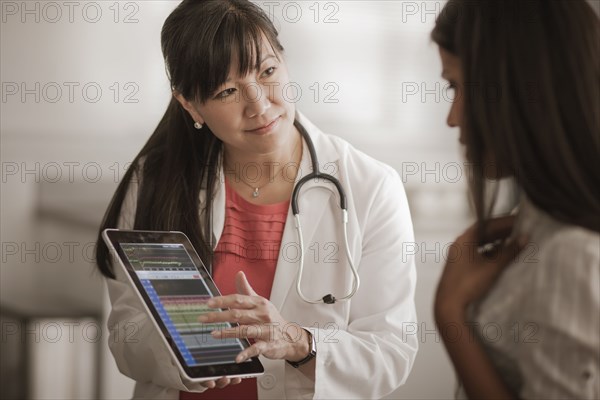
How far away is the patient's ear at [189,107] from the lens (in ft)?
4.67

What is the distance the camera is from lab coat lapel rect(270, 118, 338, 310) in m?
1.40

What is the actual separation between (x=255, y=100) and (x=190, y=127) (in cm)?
24

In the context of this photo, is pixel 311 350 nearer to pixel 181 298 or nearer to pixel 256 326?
pixel 256 326

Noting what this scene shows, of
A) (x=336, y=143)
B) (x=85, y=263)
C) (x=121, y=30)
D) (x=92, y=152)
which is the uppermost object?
(x=121, y=30)

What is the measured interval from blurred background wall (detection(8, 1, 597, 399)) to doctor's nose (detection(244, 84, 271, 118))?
1.87ft

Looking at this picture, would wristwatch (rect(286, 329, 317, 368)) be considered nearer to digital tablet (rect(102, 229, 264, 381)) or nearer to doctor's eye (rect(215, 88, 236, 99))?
digital tablet (rect(102, 229, 264, 381))

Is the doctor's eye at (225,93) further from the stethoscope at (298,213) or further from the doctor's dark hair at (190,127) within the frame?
the stethoscope at (298,213)

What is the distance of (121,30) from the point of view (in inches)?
73.3

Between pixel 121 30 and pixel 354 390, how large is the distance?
107 cm

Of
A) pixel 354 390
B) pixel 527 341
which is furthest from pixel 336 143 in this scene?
pixel 527 341

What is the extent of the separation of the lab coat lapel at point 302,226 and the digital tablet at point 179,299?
0.20 m

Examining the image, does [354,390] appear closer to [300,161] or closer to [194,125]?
[300,161]

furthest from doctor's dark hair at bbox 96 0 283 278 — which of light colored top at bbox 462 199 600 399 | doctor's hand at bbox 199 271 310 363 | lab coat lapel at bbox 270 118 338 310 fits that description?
light colored top at bbox 462 199 600 399

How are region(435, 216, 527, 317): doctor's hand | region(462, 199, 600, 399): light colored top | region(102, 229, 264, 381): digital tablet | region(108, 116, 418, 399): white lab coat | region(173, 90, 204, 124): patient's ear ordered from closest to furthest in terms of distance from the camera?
1. region(462, 199, 600, 399): light colored top
2. region(435, 216, 527, 317): doctor's hand
3. region(102, 229, 264, 381): digital tablet
4. region(108, 116, 418, 399): white lab coat
5. region(173, 90, 204, 124): patient's ear
